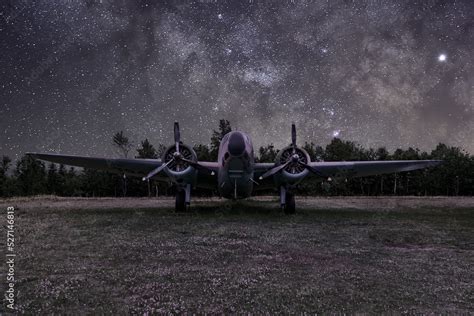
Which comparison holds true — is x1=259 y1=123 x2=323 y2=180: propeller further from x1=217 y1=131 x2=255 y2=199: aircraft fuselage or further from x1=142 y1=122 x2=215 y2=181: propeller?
x1=142 y1=122 x2=215 y2=181: propeller

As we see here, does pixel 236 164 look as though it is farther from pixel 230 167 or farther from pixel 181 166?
pixel 181 166

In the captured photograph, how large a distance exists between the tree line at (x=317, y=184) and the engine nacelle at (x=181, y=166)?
176 feet

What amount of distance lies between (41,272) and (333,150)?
89181 mm

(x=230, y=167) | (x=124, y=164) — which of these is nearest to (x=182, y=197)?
(x=230, y=167)

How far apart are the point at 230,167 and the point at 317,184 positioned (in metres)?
63.0

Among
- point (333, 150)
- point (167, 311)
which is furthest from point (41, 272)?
point (333, 150)

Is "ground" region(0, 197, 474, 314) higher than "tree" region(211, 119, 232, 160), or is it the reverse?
"tree" region(211, 119, 232, 160)

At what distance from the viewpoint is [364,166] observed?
21.8 meters

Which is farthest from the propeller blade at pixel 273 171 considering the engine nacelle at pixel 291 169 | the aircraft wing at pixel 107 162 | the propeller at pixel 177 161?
the aircraft wing at pixel 107 162

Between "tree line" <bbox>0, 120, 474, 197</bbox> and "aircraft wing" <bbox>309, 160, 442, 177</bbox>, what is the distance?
5161 centimetres

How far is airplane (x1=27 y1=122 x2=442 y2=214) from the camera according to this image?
18031 mm

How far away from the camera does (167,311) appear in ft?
15.4

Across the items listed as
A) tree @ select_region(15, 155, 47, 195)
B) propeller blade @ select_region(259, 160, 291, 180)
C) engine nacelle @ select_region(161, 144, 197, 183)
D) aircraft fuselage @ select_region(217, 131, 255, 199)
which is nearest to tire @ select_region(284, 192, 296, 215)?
propeller blade @ select_region(259, 160, 291, 180)

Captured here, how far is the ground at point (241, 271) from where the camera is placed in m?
5.02
